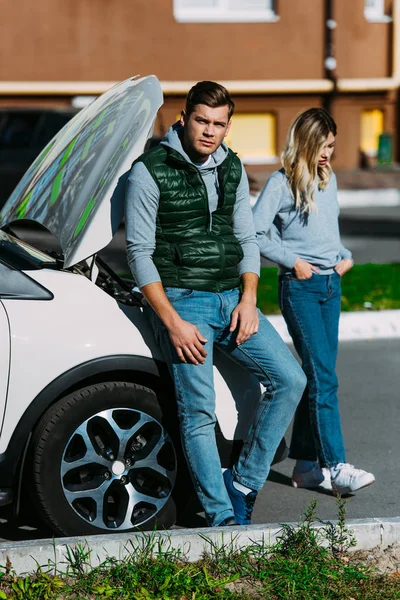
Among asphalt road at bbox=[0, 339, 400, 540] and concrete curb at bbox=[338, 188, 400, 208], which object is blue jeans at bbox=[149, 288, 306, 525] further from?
concrete curb at bbox=[338, 188, 400, 208]

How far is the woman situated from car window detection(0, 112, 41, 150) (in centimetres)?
1034

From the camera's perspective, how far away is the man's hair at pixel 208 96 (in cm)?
398

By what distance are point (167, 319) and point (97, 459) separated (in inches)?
25.1

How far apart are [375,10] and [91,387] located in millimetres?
19543

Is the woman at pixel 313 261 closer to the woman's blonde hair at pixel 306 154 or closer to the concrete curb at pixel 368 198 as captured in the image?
the woman's blonde hair at pixel 306 154

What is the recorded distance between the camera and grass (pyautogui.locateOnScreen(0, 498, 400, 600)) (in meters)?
3.56

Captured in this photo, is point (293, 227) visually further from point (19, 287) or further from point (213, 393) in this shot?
point (19, 287)

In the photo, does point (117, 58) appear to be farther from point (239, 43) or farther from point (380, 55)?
point (380, 55)

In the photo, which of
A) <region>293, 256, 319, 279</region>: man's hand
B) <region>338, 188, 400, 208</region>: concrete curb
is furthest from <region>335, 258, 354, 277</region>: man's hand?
<region>338, 188, 400, 208</region>: concrete curb

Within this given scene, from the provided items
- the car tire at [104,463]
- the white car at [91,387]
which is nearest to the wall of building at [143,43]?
the white car at [91,387]

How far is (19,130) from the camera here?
14820mm

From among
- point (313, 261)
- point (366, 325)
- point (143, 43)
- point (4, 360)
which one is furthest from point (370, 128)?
point (4, 360)

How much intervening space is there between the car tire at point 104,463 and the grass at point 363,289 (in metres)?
4.53

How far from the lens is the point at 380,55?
21.6 m
